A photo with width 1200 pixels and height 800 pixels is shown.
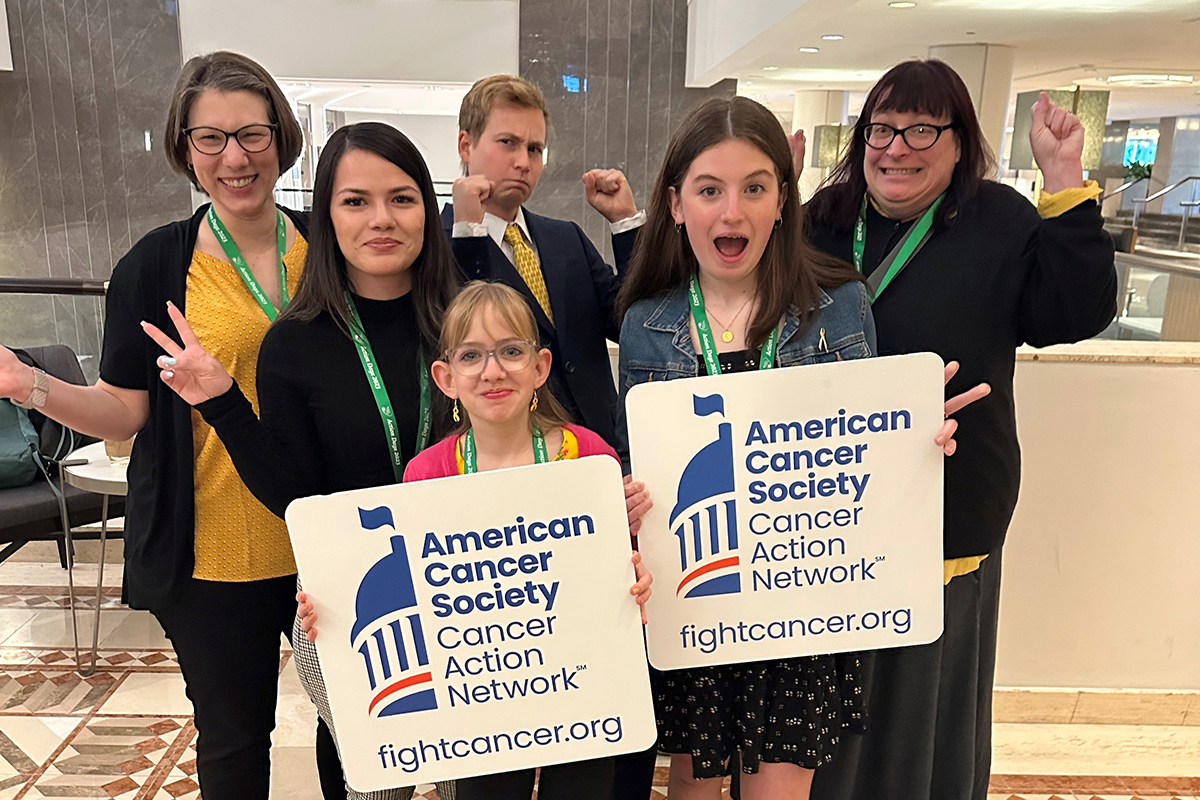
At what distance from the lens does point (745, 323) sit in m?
1.69

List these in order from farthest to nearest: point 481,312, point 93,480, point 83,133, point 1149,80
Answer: point 1149,80 → point 83,133 → point 93,480 → point 481,312

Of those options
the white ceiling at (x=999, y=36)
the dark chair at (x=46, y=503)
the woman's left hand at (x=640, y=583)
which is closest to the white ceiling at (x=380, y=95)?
the white ceiling at (x=999, y=36)

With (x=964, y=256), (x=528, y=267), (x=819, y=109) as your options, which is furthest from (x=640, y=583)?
(x=819, y=109)

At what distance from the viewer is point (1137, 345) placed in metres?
2.79

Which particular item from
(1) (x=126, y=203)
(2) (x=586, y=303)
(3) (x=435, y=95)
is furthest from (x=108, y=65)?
(2) (x=586, y=303)

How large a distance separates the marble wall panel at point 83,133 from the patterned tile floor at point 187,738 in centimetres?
547

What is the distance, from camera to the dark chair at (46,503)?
10.9ft

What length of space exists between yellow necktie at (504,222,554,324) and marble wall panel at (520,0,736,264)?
5.96 metres

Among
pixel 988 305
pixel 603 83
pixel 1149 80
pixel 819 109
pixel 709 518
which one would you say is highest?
pixel 1149 80

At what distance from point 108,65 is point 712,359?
7835 millimetres

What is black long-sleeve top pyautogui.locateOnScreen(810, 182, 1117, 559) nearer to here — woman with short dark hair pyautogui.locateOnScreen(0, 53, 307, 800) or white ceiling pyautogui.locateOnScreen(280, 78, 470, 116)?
woman with short dark hair pyautogui.locateOnScreen(0, 53, 307, 800)

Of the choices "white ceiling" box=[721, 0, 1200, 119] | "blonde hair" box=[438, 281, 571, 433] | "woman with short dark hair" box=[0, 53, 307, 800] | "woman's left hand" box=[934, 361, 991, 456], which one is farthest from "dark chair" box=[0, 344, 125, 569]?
"white ceiling" box=[721, 0, 1200, 119]

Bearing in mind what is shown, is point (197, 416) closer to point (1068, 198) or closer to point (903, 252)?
point (903, 252)

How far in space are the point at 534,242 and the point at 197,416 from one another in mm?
783
